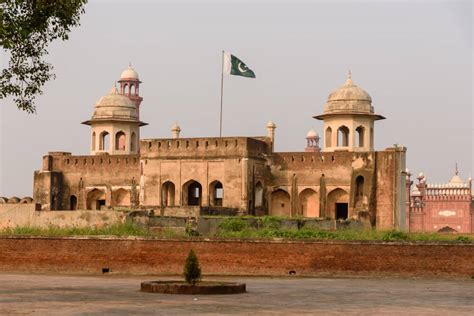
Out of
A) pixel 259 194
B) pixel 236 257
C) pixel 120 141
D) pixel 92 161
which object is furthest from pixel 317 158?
pixel 236 257

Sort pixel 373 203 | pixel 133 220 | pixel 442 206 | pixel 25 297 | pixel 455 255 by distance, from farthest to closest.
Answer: pixel 442 206, pixel 373 203, pixel 133 220, pixel 455 255, pixel 25 297

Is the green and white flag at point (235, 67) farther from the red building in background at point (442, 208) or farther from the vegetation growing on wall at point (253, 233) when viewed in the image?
the red building in background at point (442, 208)

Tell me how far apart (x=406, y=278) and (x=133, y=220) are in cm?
859

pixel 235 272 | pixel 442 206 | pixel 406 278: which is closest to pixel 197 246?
pixel 235 272

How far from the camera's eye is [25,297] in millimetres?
15117

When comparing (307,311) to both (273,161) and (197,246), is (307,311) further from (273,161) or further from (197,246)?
(273,161)

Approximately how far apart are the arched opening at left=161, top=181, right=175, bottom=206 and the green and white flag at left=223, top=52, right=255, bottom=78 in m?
4.89

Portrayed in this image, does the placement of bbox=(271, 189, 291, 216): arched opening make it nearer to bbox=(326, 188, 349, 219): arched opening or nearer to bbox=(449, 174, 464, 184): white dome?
bbox=(326, 188, 349, 219): arched opening

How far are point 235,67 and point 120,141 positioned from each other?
8.84m

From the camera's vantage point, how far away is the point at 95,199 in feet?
123

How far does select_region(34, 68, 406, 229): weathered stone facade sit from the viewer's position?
111ft

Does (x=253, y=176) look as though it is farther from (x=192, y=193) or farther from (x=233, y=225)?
(x=233, y=225)

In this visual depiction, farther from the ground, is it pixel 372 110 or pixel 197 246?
pixel 372 110

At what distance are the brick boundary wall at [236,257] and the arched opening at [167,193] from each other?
1011cm
